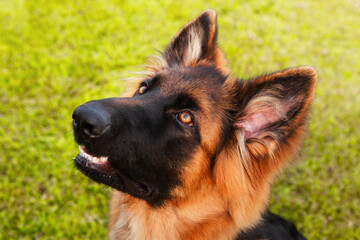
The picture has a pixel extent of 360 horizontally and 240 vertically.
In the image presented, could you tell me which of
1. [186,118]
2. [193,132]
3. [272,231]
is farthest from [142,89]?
[272,231]

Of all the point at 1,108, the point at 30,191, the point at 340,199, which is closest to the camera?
the point at 30,191

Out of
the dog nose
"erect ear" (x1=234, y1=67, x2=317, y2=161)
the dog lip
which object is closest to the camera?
the dog nose

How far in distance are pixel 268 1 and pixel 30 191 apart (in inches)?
319

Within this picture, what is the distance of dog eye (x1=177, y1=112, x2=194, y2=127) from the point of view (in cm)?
274

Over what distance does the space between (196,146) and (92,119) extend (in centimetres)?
100

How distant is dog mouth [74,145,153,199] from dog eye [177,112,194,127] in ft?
2.27

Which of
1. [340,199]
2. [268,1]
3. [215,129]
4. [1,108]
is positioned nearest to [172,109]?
[215,129]

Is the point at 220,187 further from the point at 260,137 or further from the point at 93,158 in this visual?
the point at 93,158

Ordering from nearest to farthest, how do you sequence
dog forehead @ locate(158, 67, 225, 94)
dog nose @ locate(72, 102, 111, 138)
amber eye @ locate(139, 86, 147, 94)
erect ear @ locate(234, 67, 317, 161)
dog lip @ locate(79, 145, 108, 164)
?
dog nose @ locate(72, 102, 111, 138)
erect ear @ locate(234, 67, 317, 161)
dog lip @ locate(79, 145, 108, 164)
dog forehead @ locate(158, 67, 225, 94)
amber eye @ locate(139, 86, 147, 94)

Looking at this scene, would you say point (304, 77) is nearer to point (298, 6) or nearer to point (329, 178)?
point (329, 178)

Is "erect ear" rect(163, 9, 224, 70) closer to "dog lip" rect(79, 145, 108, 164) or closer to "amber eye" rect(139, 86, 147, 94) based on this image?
"amber eye" rect(139, 86, 147, 94)

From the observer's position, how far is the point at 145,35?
7.38m

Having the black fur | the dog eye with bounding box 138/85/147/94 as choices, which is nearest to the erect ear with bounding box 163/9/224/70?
the dog eye with bounding box 138/85/147/94

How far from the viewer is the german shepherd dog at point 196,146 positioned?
2.45 meters
